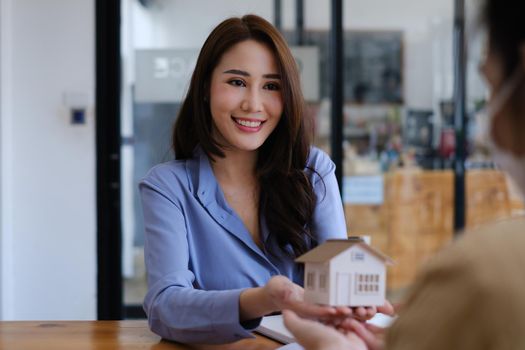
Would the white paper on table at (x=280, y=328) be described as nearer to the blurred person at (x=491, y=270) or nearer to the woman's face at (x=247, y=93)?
the woman's face at (x=247, y=93)

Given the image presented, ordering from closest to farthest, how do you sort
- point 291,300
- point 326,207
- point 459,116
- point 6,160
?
point 291,300, point 326,207, point 6,160, point 459,116

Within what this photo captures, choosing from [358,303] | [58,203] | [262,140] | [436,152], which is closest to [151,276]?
[262,140]

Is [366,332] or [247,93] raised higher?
[247,93]

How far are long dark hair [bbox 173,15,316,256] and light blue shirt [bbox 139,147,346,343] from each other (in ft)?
0.12

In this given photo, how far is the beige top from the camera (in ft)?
2.15

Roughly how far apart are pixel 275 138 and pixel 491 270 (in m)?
1.44

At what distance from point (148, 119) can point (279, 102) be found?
2614 millimetres

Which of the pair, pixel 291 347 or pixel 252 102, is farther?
pixel 252 102

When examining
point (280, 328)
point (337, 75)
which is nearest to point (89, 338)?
point (280, 328)

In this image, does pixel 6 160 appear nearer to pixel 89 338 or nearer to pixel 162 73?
pixel 162 73

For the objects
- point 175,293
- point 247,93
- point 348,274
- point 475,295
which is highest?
point 247,93

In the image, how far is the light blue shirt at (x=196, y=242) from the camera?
5.50 ft

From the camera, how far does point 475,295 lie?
0.66 metres

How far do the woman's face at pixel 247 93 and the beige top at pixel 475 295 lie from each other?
4.14 feet
